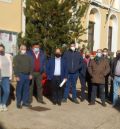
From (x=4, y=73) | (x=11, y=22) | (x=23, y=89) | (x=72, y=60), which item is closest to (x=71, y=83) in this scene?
(x=72, y=60)

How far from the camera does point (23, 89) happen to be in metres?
14.0

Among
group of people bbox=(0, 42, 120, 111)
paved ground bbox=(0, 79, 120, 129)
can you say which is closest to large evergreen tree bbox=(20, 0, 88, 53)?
group of people bbox=(0, 42, 120, 111)

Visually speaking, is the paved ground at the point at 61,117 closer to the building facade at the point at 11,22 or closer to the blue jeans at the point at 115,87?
the blue jeans at the point at 115,87

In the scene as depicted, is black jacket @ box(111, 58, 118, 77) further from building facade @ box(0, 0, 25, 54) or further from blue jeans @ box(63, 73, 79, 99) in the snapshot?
building facade @ box(0, 0, 25, 54)

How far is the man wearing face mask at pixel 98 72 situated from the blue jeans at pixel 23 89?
225 cm

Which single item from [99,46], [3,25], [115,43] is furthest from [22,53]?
[115,43]

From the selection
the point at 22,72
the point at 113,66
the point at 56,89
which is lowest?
the point at 56,89

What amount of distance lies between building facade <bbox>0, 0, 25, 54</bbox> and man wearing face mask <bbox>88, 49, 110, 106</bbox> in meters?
3.59

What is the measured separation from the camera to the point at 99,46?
2728cm

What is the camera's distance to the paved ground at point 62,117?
38.1 feet

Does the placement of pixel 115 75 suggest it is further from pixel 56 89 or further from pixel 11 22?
pixel 11 22

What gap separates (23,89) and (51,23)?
14.0 feet

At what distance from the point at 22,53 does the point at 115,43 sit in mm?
16551

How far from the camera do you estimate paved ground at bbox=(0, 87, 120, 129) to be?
11.6 meters
